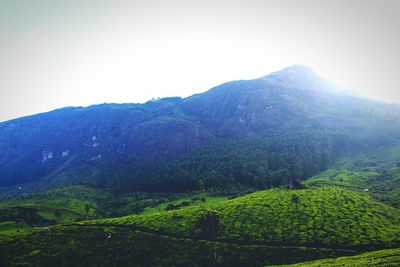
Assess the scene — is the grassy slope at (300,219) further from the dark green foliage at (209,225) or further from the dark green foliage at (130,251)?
the dark green foliage at (130,251)

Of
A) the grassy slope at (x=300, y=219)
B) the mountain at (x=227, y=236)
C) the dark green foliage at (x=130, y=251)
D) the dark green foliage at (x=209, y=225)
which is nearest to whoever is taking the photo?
the dark green foliage at (x=130, y=251)

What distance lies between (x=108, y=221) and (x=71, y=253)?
113 feet

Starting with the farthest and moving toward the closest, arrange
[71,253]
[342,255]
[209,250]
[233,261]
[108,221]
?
1. [108,221]
2. [71,253]
3. [209,250]
4. [233,261]
5. [342,255]

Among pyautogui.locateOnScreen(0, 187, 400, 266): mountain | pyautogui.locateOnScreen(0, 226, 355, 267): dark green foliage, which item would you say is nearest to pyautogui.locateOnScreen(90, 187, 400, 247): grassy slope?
pyautogui.locateOnScreen(0, 187, 400, 266): mountain

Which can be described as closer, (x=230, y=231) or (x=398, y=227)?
(x=398, y=227)

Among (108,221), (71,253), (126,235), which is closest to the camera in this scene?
(71,253)

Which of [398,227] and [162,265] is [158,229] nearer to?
[162,265]

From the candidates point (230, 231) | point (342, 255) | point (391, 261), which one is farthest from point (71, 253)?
point (391, 261)

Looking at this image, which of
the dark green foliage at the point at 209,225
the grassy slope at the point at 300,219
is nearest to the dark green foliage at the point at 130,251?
the dark green foliage at the point at 209,225

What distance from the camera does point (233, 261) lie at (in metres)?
132

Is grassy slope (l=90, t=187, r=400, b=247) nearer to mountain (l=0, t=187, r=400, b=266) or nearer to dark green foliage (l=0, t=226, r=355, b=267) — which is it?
mountain (l=0, t=187, r=400, b=266)

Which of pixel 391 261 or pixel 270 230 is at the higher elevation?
pixel 391 261

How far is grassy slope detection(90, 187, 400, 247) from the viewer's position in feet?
444

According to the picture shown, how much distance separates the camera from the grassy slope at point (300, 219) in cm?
13525
